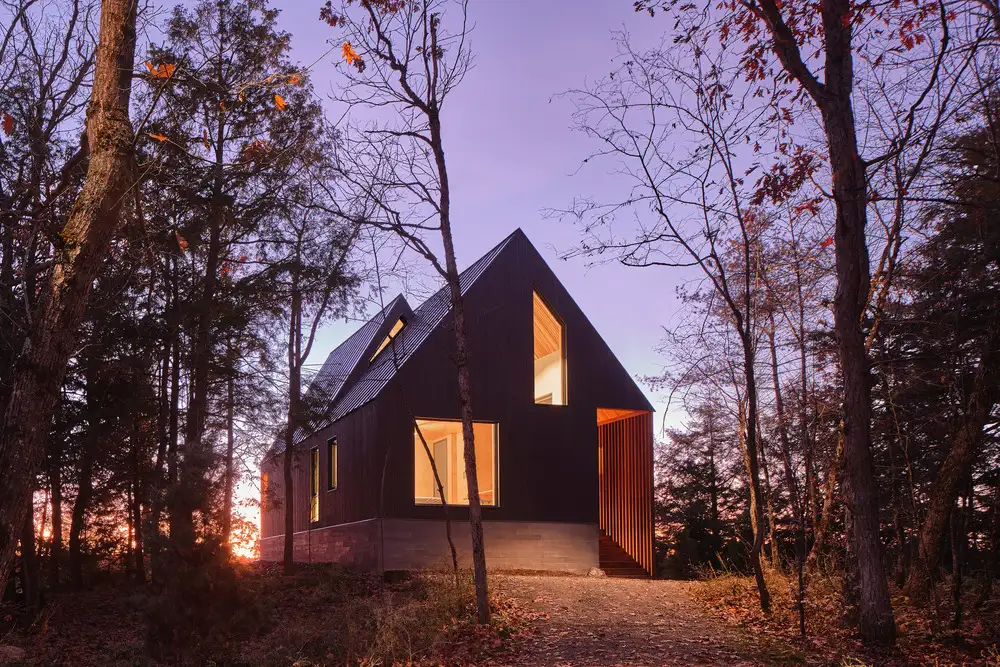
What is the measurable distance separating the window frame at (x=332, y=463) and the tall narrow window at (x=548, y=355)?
4866 mm

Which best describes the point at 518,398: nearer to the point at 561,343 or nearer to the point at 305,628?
the point at 561,343

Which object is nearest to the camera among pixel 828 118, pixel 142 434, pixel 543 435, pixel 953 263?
pixel 828 118

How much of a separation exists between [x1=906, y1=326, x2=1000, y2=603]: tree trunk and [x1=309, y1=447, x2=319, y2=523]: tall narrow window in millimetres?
14283

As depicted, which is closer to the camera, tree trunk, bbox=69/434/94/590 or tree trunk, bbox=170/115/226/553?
tree trunk, bbox=170/115/226/553

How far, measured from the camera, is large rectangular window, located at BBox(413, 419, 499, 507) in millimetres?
17375

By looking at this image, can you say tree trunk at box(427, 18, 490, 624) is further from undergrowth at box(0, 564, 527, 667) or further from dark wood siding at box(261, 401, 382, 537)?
dark wood siding at box(261, 401, 382, 537)

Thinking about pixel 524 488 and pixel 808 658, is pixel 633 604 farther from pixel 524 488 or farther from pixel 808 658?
pixel 524 488

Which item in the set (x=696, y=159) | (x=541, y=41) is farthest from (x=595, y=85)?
(x=696, y=159)

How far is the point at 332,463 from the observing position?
2012 cm

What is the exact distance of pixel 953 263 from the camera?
37.8 feet

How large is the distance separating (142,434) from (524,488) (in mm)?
7533

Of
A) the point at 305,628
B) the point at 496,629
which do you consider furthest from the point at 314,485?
the point at 496,629

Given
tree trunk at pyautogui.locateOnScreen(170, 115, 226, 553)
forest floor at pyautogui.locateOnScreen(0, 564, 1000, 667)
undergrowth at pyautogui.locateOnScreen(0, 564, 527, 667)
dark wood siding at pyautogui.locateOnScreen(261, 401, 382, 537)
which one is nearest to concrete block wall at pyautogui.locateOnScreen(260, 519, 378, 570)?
dark wood siding at pyautogui.locateOnScreen(261, 401, 382, 537)

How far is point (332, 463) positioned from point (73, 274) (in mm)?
14059
